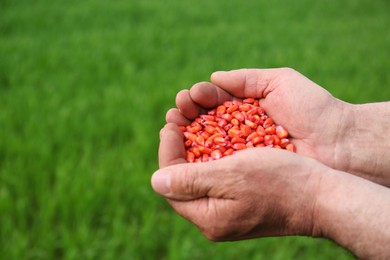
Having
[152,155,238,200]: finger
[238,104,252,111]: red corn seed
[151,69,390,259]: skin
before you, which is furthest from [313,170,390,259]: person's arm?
[238,104,252,111]: red corn seed

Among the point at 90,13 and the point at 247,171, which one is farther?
the point at 90,13

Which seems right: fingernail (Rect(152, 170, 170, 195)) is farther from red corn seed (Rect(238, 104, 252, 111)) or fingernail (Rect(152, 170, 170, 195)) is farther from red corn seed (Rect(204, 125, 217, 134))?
red corn seed (Rect(238, 104, 252, 111))

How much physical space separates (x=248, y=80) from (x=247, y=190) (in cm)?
72

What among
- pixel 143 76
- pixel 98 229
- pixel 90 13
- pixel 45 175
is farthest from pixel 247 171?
pixel 90 13

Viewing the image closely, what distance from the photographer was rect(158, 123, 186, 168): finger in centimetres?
152

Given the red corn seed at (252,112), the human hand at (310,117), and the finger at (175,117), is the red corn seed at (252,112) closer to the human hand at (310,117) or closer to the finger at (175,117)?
the human hand at (310,117)

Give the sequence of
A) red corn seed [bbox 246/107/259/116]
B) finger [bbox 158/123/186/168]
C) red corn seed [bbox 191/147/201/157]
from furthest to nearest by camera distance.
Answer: red corn seed [bbox 246/107/259/116]
red corn seed [bbox 191/147/201/157]
finger [bbox 158/123/186/168]

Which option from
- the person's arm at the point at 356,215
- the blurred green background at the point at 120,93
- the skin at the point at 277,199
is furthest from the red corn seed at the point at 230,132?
the blurred green background at the point at 120,93

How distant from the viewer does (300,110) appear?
5.90 feet

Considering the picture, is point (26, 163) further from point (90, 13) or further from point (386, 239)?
point (90, 13)

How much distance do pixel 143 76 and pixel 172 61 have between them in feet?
2.10

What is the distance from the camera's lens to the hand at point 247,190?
4.33 feet

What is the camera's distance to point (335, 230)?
4.32 feet

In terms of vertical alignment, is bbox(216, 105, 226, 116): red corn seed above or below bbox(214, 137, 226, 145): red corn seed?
above
